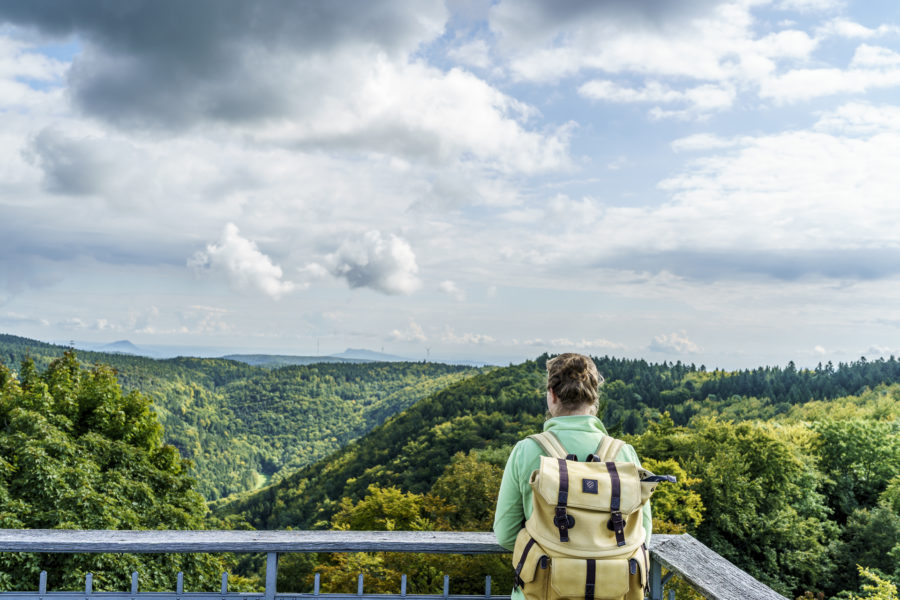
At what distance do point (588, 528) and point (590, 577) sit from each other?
0.17 meters

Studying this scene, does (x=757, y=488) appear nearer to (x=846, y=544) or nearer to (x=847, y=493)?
(x=846, y=544)

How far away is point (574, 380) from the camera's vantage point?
2184 mm

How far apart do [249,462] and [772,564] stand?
148 metres

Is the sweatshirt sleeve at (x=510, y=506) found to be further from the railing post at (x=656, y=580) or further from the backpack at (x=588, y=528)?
the railing post at (x=656, y=580)

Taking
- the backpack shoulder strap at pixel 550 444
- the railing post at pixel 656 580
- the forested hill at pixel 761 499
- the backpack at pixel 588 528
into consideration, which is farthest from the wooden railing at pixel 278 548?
the forested hill at pixel 761 499

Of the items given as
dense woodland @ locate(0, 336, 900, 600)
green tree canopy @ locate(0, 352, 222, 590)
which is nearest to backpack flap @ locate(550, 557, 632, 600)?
dense woodland @ locate(0, 336, 900, 600)

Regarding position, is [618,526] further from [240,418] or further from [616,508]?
[240,418]

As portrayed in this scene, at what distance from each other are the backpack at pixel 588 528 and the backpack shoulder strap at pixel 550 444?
0.08m

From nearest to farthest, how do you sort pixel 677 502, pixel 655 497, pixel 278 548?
pixel 278 548 → pixel 655 497 → pixel 677 502

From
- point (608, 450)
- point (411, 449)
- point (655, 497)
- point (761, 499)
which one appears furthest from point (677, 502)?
point (411, 449)

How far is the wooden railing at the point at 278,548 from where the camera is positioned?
2.35 meters

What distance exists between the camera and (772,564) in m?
24.8

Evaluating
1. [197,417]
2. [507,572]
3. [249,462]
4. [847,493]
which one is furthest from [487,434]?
[197,417]

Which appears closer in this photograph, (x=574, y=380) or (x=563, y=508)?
(x=563, y=508)
